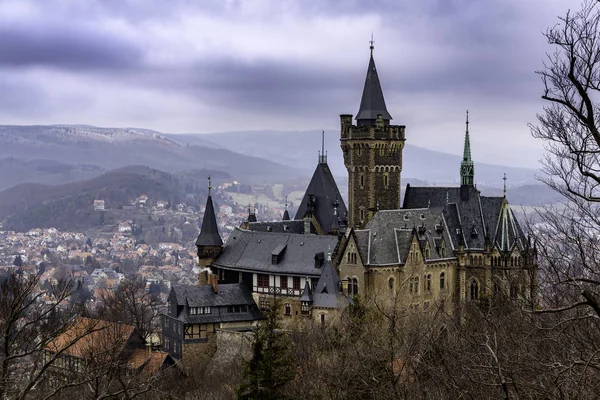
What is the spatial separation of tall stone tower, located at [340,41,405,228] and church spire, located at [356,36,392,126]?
9cm

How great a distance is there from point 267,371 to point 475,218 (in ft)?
135

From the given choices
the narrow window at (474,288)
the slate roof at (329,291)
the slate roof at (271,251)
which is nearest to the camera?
the slate roof at (329,291)

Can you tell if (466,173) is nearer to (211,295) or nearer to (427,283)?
(427,283)

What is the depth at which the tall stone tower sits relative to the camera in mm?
86375

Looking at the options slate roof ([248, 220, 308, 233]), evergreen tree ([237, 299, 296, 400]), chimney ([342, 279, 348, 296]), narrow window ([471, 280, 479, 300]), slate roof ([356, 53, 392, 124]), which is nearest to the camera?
evergreen tree ([237, 299, 296, 400])

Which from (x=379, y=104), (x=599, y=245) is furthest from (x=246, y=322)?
(x=599, y=245)

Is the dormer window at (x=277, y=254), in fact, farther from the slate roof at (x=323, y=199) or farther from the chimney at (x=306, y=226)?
the slate roof at (x=323, y=199)

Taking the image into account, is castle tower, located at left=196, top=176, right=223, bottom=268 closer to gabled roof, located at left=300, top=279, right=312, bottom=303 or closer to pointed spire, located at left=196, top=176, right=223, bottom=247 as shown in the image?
pointed spire, located at left=196, top=176, right=223, bottom=247

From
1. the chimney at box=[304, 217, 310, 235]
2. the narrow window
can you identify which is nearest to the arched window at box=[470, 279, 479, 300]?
the narrow window

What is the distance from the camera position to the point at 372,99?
89.1 meters

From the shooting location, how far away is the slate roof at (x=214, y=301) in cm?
7606

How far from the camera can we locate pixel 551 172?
25.4 meters

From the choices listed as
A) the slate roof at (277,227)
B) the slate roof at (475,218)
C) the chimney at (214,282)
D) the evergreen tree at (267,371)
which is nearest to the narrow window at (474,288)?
the slate roof at (475,218)

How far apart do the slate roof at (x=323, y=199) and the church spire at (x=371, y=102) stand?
9550mm
